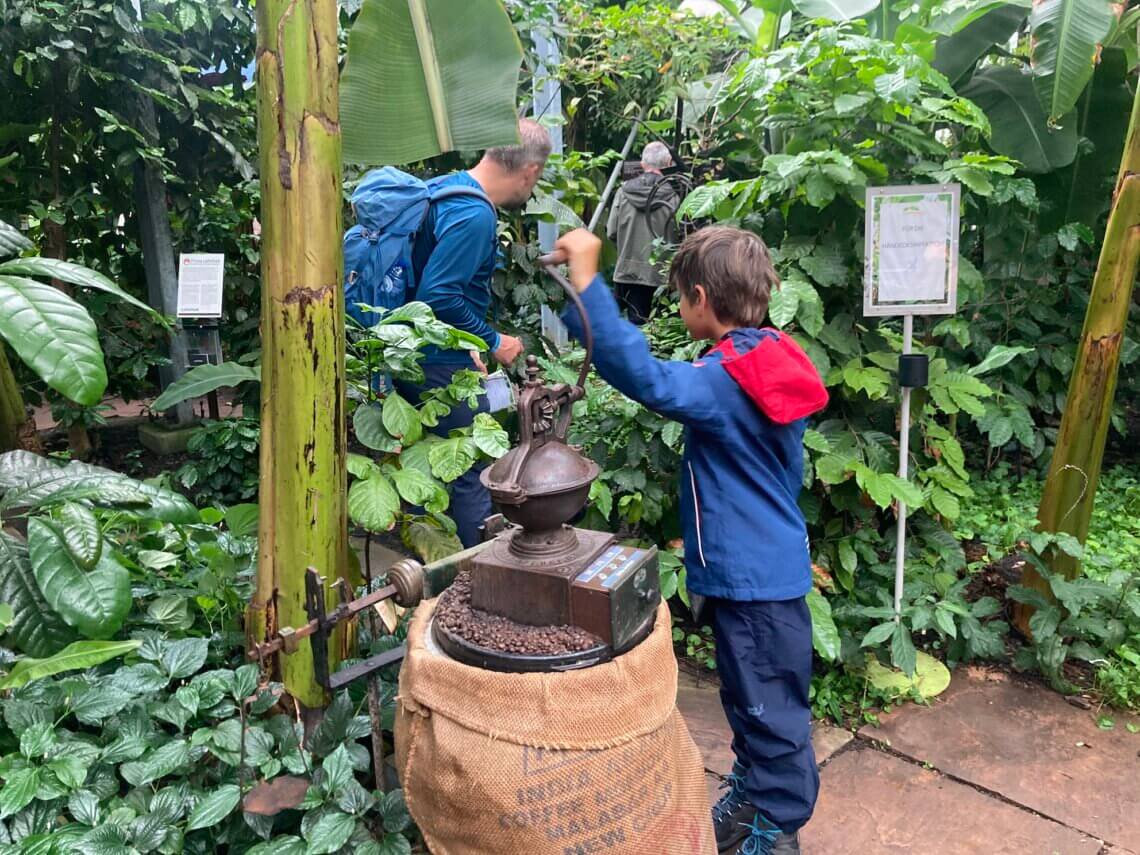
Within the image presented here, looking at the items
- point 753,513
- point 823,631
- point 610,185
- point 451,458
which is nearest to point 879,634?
point 823,631

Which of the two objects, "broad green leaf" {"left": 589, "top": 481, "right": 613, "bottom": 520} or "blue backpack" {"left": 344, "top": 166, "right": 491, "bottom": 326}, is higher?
"blue backpack" {"left": 344, "top": 166, "right": 491, "bottom": 326}

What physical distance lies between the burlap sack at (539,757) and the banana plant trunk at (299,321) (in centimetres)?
34

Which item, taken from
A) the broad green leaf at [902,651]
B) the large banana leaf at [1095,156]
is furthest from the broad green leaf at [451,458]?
the large banana leaf at [1095,156]

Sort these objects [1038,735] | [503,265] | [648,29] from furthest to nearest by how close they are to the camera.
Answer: [648,29]
[503,265]
[1038,735]

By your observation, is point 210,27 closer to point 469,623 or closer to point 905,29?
point 905,29

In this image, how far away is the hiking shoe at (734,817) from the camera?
1.95 meters

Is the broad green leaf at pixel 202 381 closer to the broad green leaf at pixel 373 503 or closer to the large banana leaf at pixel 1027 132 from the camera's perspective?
the broad green leaf at pixel 373 503

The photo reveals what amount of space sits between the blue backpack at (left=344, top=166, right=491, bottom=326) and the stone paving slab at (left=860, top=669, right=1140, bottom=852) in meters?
2.06

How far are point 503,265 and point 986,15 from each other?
2248mm

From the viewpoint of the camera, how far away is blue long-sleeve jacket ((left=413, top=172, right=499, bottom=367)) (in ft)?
8.39

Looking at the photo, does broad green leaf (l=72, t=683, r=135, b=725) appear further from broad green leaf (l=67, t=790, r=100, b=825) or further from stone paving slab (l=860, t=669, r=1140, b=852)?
stone paving slab (l=860, t=669, r=1140, b=852)

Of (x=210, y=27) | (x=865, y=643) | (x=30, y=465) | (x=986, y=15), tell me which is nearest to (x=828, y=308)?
(x=865, y=643)

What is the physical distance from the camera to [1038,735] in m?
2.50

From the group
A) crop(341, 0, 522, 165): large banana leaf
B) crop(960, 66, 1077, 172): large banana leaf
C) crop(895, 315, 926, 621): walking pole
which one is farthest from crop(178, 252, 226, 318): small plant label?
crop(960, 66, 1077, 172): large banana leaf
